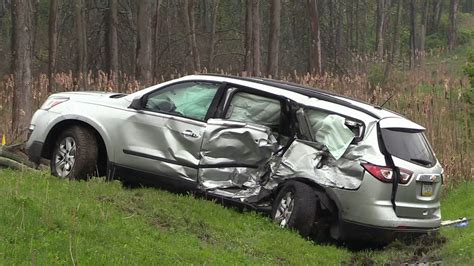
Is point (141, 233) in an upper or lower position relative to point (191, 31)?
lower

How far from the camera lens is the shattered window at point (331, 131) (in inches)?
306

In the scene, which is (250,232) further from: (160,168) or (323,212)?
(160,168)

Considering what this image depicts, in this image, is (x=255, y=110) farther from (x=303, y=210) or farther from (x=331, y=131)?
(x=303, y=210)

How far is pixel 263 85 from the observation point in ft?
27.6

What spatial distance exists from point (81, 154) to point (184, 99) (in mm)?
1467

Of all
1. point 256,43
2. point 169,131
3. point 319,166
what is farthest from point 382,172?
Answer: point 256,43

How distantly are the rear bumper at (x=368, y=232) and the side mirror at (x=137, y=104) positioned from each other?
9.57ft

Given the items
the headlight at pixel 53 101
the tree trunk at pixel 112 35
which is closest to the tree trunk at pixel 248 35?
the tree trunk at pixel 112 35

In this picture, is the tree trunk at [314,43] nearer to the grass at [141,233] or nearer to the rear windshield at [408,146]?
the grass at [141,233]

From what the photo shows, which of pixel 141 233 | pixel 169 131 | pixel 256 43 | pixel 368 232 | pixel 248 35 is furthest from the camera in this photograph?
pixel 248 35

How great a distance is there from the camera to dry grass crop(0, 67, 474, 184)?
12617 millimetres

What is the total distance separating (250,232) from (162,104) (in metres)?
2.15

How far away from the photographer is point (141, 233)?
619 cm

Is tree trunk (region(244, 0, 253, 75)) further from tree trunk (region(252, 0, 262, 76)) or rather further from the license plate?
the license plate
